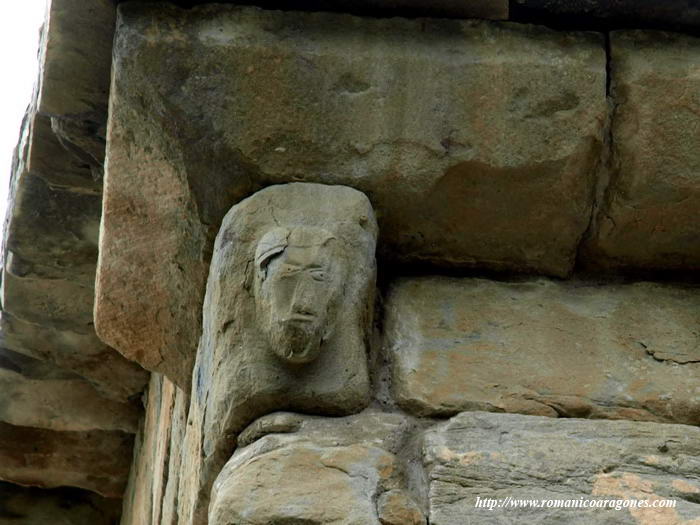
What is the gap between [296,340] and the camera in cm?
269

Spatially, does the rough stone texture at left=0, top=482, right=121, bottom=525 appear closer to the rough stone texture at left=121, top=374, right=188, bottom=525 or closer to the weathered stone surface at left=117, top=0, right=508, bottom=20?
the rough stone texture at left=121, top=374, right=188, bottom=525

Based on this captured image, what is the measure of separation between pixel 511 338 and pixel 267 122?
548 millimetres

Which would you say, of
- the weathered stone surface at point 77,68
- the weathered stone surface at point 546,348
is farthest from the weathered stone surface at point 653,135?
the weathered stone surface at point 77,68

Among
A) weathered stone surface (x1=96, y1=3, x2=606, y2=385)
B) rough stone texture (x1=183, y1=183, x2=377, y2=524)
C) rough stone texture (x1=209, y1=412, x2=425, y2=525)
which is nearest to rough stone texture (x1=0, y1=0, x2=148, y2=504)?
weathered stone surface (x1=96, y1=3, x2=606, y2=385)

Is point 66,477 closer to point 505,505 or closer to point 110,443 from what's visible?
point 110,443

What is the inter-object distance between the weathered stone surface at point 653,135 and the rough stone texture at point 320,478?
613 millimetres

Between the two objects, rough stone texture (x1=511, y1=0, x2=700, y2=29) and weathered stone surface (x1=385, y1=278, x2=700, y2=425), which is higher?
rough stone texture (x1=511, y1=0, x2=700, y2=29)

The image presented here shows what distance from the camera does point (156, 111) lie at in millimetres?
2918

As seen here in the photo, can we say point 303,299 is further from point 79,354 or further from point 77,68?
point 79,354

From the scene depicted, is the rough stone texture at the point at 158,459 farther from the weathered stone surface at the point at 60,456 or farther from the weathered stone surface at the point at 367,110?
the weathered stone surface at the point at 367,110

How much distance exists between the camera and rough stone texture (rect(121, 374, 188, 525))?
3.52 metres

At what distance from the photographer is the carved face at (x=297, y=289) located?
270cm

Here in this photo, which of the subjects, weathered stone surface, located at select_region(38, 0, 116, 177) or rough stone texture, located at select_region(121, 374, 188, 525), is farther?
rough stone texture, located at select_region(121, 374, 188, 525)

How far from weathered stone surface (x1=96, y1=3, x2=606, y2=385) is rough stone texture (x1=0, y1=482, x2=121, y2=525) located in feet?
5.74
